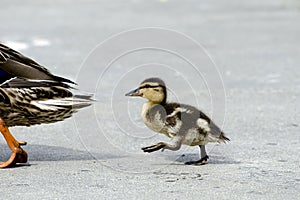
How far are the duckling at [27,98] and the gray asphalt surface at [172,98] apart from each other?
0.31m

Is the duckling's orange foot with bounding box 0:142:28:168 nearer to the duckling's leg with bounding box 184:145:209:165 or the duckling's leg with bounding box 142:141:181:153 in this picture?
the duckling's leg with bounding box 142:141:181:153

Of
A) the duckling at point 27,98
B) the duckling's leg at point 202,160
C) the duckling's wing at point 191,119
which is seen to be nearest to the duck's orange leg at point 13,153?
the duckling at point 27,98

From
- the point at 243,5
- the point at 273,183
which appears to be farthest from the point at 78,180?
the point at 243,5

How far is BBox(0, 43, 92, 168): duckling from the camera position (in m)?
5.17

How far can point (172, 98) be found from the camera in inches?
276

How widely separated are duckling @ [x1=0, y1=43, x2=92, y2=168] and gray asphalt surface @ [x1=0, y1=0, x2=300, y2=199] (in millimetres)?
307

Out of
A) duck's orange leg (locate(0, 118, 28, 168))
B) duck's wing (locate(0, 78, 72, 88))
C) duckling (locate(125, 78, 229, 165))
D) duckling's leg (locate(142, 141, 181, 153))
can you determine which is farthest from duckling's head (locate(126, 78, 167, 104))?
duck's orange leg (locate(0, 118, 28, 168))

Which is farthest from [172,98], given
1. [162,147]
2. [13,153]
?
[13,153]

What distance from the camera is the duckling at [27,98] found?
5168 millimetres

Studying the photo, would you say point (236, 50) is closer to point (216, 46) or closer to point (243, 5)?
point (216, 46)

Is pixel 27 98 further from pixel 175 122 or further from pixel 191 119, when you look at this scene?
pixel 191 119

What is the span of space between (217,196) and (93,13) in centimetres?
963

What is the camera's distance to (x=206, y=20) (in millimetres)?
12734

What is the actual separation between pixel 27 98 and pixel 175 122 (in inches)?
38.0
